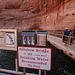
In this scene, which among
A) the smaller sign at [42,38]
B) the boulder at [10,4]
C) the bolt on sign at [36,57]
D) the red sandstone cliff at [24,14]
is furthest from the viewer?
the boulder at [10,4]

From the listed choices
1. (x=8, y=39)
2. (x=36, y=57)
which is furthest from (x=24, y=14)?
(x=36, y=57)

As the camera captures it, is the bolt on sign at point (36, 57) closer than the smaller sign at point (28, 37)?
Yes

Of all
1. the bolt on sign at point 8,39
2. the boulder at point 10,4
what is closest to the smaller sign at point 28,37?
the bolt on sign at point 8,39

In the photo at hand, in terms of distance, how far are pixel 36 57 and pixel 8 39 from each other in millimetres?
1249

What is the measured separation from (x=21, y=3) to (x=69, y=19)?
42.3 metres

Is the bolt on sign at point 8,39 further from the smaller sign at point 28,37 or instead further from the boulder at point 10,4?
the boulder at point 10,4

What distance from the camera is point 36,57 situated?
275cm

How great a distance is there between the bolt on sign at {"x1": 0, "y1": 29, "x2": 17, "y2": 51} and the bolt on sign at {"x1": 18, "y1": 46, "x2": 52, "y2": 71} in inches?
14.8

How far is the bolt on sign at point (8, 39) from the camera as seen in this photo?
3.04m

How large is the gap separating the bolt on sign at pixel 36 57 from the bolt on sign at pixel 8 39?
375 mm

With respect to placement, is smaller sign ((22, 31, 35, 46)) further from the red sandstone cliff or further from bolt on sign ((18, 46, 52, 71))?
the red sandstone cliff

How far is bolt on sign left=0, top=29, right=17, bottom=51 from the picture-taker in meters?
3.04

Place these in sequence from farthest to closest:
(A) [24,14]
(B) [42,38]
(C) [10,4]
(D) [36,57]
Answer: (C) [10,4]
(A) [24,14]
(B) [42,38]
(D) [36,57]

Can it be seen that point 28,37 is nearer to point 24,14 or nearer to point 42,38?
point 42,38
